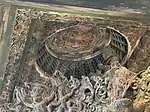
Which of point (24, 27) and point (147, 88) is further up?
point (24, 27)

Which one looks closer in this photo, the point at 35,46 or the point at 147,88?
the point at 147,88

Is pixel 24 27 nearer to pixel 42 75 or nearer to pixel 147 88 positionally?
pixel 42 75

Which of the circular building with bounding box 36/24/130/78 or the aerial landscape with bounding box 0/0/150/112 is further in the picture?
the circular building with bounding box 36/24/130/78

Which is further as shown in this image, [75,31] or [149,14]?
[75,31]

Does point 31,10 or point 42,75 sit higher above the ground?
point 31,10

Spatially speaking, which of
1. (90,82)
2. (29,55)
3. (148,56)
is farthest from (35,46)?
(148,56)

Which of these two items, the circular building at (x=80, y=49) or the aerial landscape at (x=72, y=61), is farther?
the circular building at (x=80, y=49)

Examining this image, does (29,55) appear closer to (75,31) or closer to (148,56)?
(75,31)

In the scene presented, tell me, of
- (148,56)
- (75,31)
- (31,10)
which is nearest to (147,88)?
(148,56)
